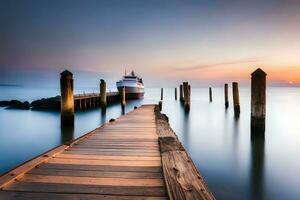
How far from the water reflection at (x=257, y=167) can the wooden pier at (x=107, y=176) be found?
8.97 feet

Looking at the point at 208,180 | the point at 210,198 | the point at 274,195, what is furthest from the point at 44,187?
the point at 274,195

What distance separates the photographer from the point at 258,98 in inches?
380

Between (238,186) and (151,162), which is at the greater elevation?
(151,162)

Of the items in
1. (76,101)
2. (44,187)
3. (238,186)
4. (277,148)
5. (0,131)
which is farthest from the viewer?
(76,101)

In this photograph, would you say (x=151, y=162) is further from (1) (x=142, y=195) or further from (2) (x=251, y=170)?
(2) (x=251, y=170)

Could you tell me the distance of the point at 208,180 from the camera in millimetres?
6414

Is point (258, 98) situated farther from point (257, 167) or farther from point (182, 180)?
point (182, 180)

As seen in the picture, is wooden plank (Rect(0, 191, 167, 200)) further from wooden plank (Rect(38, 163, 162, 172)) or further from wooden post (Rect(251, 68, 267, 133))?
wooden post (Rect(251, 68, 267, 133))

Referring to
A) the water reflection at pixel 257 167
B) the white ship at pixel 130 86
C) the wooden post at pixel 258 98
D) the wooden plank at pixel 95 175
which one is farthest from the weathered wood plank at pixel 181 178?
the white ship at pixel 130 86

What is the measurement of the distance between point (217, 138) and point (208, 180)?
6.23 metres

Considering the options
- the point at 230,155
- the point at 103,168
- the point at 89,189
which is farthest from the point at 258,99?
the point at 89,189

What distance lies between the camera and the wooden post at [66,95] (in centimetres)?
1121

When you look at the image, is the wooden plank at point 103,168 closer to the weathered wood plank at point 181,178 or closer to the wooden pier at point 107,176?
the wooden pier at point 107,176

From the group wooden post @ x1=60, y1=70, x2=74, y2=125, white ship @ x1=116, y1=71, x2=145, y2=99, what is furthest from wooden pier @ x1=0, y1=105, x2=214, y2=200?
white ship @ x1=116, y1=71, x2=145, y2=99
